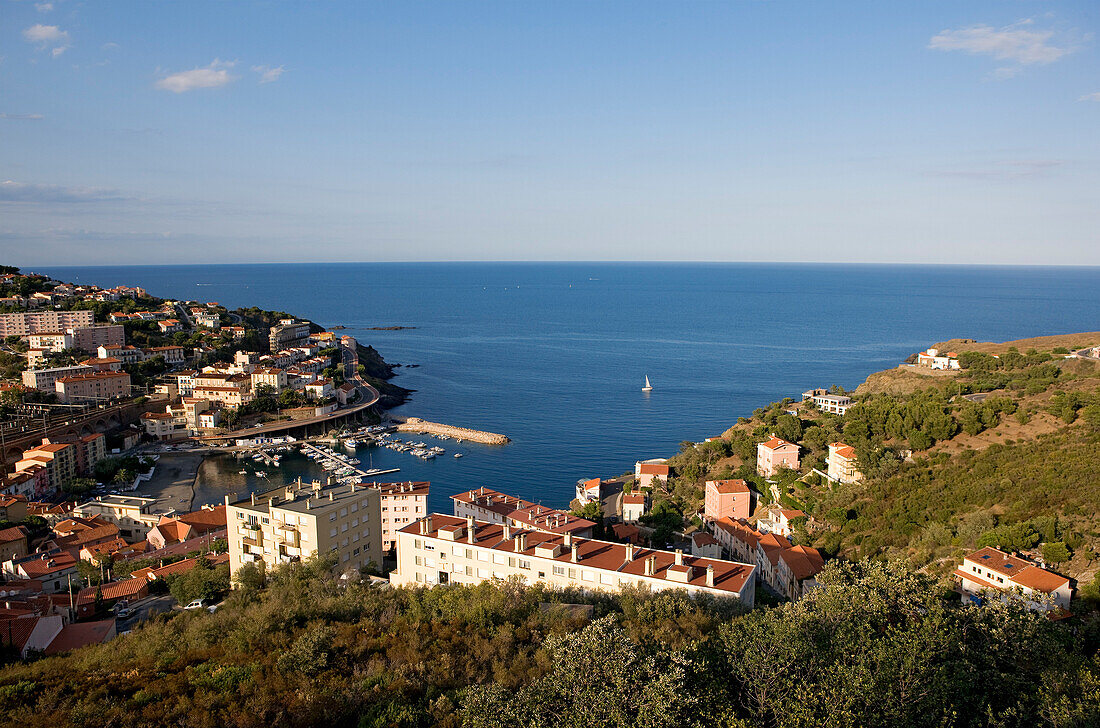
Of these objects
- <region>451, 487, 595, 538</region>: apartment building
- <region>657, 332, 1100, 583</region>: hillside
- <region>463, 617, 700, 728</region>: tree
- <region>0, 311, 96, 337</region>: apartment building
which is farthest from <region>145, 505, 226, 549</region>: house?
<region>0, 311, 96, 337</region>: apartment building

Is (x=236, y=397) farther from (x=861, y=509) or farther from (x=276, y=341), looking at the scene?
(x=861, y=509)

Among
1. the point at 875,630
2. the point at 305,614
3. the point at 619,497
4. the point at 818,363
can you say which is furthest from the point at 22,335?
the point at 818,363

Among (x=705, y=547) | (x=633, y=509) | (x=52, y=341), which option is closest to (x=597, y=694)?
(x=705, y=547)

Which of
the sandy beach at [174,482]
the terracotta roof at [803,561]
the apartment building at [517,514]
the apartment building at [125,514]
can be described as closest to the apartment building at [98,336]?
the sandy beach at [174,482]

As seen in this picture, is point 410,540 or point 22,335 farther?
point 22,335

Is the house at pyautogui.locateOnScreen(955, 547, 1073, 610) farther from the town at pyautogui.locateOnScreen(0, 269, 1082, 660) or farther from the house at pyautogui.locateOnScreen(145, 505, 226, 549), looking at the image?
the house at pyautogui.locateOnScreen(145, 505, 226, 549)

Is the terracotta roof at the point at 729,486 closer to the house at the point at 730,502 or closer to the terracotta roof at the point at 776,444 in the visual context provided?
the house at the point at 730,502
